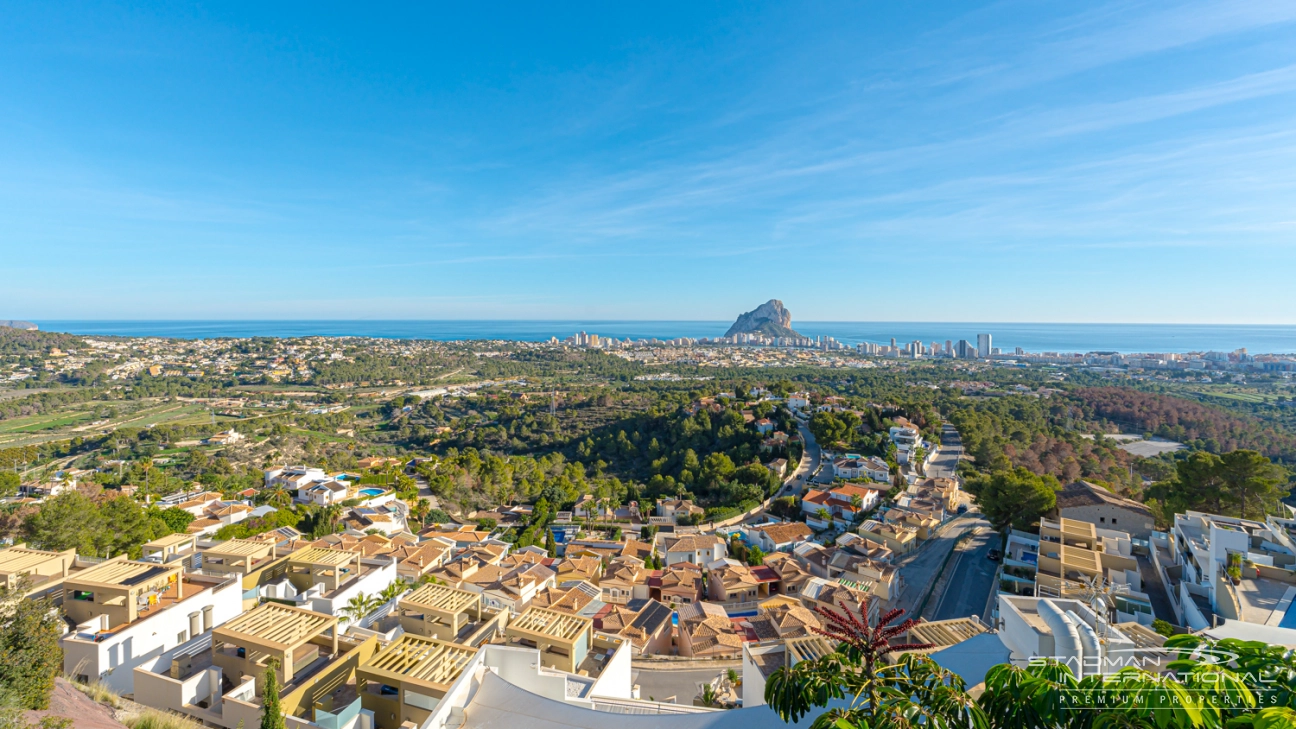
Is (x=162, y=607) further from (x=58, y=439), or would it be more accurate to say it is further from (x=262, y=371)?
(x=262, y=371)

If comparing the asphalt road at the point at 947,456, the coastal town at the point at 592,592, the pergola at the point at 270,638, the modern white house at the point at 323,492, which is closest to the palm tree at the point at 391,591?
the coastal town at the point at 592,592

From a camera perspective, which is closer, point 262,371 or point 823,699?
point 823,699

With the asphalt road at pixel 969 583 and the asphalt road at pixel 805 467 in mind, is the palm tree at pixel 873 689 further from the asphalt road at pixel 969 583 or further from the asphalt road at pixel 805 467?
the asphalt road at pixel 805 467

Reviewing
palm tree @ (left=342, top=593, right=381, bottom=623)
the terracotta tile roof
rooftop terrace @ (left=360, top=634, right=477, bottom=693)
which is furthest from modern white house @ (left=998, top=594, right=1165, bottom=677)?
the terracotta tile roof

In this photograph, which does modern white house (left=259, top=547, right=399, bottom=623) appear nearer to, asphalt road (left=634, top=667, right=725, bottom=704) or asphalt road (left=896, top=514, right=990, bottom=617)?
asphalt road (left=634, top=667, right=725, bottom=704)

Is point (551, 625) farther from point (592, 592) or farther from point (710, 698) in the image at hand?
point (592, 592)

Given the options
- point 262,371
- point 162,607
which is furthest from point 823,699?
point 262,371

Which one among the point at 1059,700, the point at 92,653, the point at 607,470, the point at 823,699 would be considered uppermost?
the point at 1059,700
